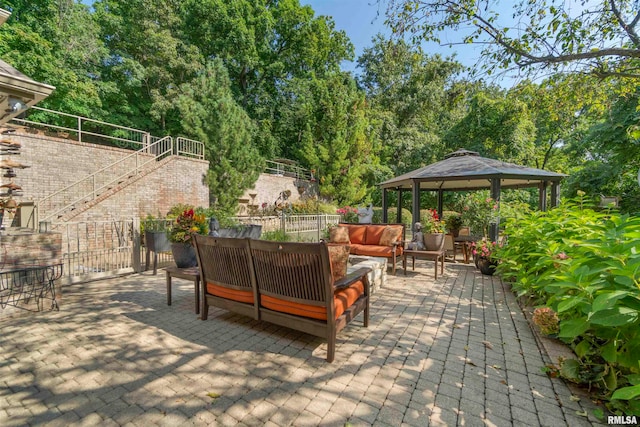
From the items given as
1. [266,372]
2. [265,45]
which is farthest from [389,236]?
[265,45]

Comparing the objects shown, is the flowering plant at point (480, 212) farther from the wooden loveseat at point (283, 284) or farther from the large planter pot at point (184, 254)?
the large planter pot at point (184, 254)

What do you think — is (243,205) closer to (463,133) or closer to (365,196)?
(365,196)

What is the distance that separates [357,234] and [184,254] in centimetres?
418

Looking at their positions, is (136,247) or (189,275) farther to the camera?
(136,247)

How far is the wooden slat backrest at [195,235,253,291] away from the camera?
2934mm

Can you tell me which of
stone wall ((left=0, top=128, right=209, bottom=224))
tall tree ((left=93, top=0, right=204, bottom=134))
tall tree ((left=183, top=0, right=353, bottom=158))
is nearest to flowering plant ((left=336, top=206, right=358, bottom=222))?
stone wall ((left=0, top=128, right=209, bottom=224))

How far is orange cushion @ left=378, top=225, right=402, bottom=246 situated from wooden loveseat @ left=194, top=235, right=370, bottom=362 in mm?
3217

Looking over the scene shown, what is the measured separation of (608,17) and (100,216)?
14.2 metres

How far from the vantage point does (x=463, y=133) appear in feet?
51.4

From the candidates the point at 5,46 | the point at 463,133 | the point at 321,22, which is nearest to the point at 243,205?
the point at 5,46

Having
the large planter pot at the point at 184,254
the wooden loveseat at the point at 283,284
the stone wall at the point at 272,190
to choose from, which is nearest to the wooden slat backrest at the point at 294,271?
the wooden loveseat at the point at 283,284

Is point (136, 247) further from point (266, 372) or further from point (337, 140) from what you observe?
point (337, 140)

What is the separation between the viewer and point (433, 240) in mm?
6234

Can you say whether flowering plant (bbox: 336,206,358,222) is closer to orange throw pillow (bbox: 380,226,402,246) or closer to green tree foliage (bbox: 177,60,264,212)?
green tree foliage (bbox: 177,60,264,212)
